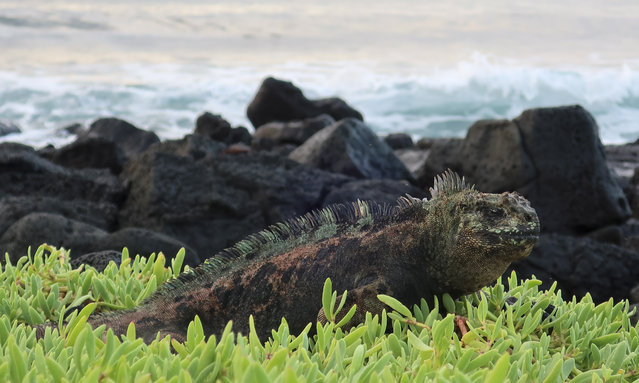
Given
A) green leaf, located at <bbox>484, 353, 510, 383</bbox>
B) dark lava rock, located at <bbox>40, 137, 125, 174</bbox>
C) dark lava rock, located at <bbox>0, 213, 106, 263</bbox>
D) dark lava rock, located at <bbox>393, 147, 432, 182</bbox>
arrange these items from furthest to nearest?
dark lava rock, located at <bbox>393, 147, 432, 182</bbox>, dark lava rock, located at <bbox>40, 137, 125, 174</bbox>, dark lava rock, located at <bbox>0, 213, 106, 263</bbox>, green leaf, located at <bbox>484, 353, 510, 383</bbox>

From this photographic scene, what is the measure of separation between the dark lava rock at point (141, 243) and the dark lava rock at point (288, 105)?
12903 millimetres

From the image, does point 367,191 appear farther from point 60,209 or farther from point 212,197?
point 60,209

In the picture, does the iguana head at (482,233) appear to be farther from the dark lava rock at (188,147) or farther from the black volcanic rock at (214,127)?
the black volcanic rock at (214,127)

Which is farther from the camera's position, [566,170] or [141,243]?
[566,170]

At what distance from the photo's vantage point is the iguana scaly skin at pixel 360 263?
10.00ft

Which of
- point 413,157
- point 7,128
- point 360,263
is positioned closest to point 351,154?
point 413,157

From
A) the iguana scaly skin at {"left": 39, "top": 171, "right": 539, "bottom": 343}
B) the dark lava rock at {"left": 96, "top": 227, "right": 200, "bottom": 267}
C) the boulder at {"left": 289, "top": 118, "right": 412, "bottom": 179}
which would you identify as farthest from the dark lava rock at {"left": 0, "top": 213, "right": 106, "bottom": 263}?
the boulder at {"left": 289, "top": 118, "right": 412, "bottom": 179}

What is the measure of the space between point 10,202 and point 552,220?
263 inches

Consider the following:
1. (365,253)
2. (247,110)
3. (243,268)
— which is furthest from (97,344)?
(247,110)

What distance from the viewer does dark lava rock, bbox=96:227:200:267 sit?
5.72 m

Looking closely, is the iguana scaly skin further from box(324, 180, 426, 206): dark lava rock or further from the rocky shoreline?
box(324, 180, 426, 206): dark lava rock

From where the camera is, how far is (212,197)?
26.1 ft

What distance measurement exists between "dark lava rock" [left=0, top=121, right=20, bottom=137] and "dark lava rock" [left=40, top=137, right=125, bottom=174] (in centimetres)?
1290

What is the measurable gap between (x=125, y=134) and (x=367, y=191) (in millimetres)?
8548
